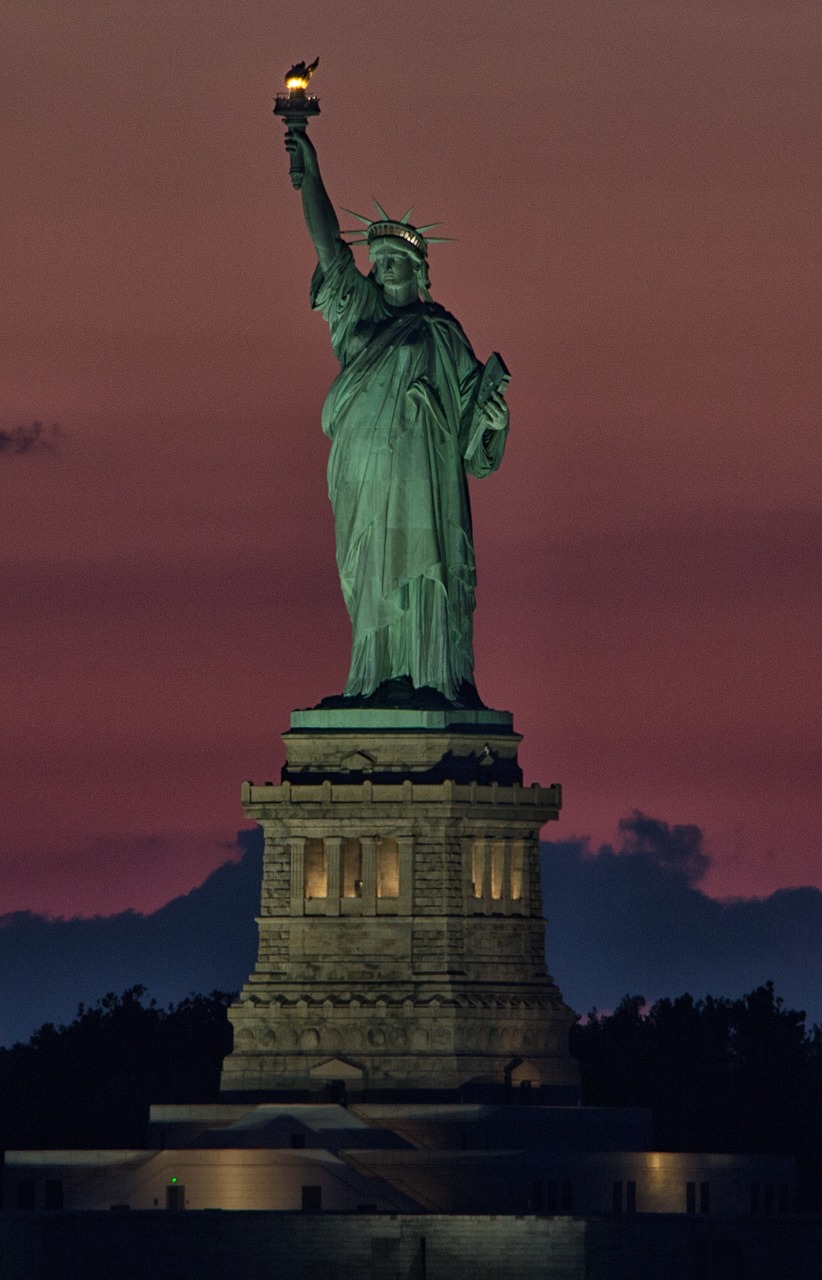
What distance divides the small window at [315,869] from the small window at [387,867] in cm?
104

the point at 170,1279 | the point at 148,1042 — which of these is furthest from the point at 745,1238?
the point at 148,1042

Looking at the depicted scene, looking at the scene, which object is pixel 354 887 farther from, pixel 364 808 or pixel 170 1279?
pixel 170 1279

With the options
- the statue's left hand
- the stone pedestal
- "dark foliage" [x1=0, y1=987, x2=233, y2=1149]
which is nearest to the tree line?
"dark foliage" [x1=0, y1=987, x2=233, y2=1149]

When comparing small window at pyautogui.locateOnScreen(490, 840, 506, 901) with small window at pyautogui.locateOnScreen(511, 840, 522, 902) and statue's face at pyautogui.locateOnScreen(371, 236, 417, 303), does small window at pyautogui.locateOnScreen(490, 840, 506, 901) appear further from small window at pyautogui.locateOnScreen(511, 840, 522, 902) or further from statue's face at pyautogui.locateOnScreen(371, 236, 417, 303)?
statue's face at pyautogui.locateOnScreen(371, 236, 417, 303)

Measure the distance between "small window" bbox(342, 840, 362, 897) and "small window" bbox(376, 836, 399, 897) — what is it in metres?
0.39

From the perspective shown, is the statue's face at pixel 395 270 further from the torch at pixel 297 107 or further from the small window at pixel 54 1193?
the small window at pixel 54 1193

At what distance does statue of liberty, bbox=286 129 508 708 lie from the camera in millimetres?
98250

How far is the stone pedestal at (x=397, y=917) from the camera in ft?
315

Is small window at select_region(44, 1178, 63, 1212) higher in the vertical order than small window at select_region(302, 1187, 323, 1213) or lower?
higher

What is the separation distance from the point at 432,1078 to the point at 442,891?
348cm

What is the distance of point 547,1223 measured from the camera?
295ft

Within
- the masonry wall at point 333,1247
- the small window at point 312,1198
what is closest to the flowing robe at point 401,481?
the small window at point 312,1198

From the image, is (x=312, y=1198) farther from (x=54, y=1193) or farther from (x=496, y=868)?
(x=496, y=868)

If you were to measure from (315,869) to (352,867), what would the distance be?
0.79 meters
